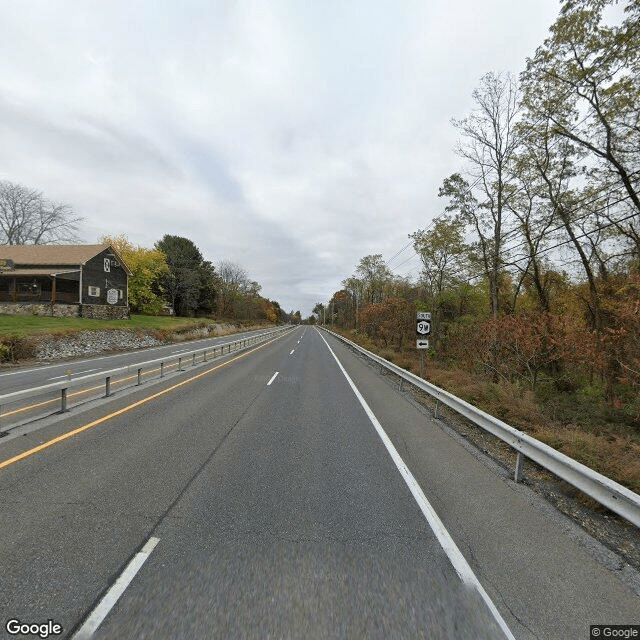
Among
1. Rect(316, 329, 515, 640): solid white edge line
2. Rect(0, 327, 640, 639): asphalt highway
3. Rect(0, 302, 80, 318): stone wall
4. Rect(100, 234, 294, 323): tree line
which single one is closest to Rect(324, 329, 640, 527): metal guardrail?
Rect(0, 327, 640, 639): asphalt highway

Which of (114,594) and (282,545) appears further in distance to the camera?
(282,545)

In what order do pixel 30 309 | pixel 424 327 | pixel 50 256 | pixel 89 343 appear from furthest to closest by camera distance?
1. pixel 50 256
2. pixel 30 309
3. pixel 89 343
4. pixel 424 327

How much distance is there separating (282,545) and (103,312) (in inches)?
1619

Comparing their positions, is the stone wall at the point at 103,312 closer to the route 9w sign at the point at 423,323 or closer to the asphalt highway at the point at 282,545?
the asphalt highway at the point at 282,545

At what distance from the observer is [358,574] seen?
268cm

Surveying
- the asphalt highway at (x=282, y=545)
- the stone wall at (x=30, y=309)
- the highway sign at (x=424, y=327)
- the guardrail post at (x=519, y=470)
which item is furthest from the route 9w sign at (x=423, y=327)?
the stone wall at (x=30, y=309)

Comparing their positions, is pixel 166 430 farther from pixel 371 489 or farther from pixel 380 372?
pixel 380 372

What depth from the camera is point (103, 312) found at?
36.3 meters

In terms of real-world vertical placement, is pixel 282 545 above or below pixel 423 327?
below

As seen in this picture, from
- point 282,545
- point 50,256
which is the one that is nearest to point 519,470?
point 282,545

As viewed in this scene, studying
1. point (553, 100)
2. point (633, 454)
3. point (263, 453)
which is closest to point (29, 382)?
point (263, 453)

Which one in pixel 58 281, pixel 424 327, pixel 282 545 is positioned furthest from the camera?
pixel 58 281

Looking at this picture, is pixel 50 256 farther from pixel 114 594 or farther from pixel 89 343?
pixel 114 594

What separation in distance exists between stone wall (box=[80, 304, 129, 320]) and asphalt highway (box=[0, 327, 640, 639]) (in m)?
34.2
